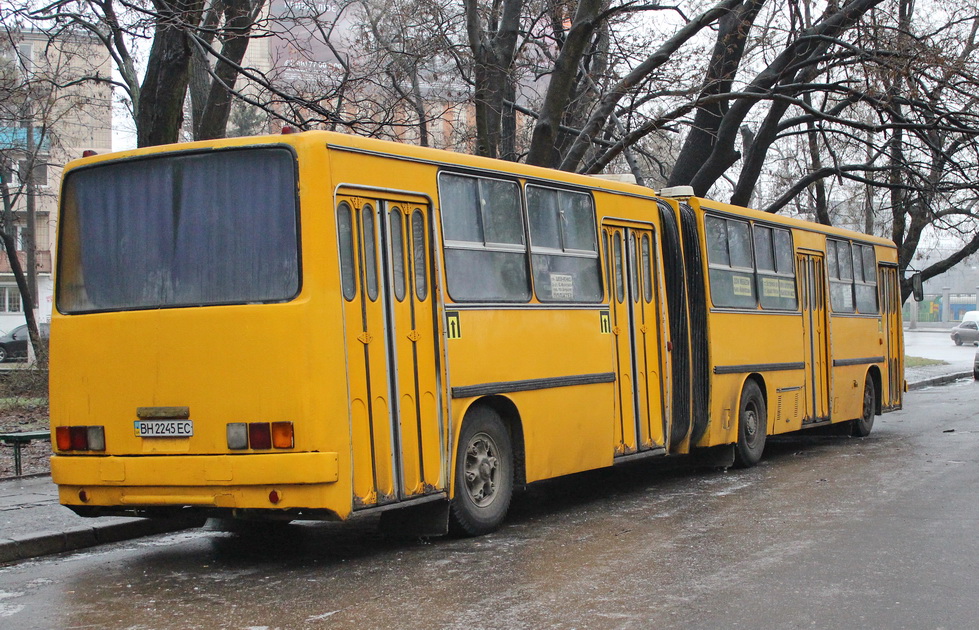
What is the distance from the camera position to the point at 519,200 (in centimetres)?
1014

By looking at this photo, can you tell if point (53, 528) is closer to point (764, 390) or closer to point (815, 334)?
point (764, 390)

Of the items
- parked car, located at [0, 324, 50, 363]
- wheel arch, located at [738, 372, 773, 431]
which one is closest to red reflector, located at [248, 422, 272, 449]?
wheel arch, located at [738, 372, 773, 431]

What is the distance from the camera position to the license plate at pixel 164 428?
26.2 ft

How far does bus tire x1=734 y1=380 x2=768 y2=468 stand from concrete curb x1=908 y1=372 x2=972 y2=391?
18.6m

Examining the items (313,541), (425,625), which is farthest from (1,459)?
(425,625)

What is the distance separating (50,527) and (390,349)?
3.37 m

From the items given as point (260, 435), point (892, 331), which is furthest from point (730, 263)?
point (260, 435)

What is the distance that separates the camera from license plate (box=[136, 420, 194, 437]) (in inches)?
315

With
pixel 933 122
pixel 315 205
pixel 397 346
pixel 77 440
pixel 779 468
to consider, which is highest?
pixel 933 122

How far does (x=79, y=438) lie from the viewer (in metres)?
8.40

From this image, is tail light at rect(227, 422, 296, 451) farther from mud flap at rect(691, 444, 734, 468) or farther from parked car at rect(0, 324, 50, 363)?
parked car at rect(0, 324, 50, 363)

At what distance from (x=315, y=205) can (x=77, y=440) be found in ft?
7.77

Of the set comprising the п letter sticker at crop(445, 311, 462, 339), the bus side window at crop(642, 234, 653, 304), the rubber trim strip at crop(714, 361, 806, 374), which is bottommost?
the rubber trim strip at crop(714, 361, 806, 374)

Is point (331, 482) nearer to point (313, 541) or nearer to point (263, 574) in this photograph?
point (263, 574)
